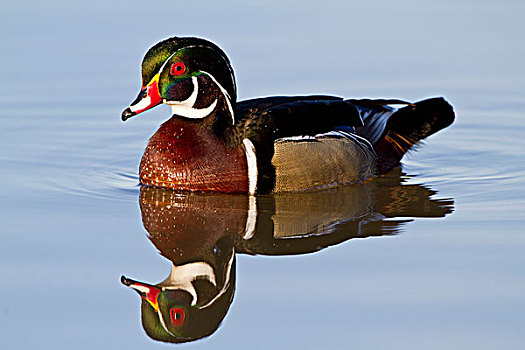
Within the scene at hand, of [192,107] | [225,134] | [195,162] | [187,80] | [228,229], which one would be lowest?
[228,229]

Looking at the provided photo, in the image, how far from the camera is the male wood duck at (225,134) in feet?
27.3

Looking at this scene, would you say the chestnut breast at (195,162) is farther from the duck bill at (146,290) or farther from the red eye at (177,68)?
the duck bill at (146,290)

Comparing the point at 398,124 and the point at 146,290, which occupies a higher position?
the point at 398,124

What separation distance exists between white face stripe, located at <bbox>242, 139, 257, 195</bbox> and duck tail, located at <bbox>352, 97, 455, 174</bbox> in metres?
1.22

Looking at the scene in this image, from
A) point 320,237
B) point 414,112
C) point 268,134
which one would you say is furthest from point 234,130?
point 414,112

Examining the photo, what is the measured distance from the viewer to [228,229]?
7539mm

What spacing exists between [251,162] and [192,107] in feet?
2.23

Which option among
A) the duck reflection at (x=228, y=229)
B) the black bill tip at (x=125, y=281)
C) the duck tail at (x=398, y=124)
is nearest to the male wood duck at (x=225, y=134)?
the duck reflection at (x=228, y=229)

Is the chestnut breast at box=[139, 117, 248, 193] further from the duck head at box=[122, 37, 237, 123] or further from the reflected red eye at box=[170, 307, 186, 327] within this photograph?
the reflected red eye at box=[170, 307, 186, 327]

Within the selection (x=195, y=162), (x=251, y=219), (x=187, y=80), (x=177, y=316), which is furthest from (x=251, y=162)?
(x=177, y=316)

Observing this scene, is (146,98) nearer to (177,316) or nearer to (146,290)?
(146,290)

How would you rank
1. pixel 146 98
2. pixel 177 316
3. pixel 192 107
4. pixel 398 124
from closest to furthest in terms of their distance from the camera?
1. pixel 177 316
2. pixel 146 98
3. pixel 192 107
4. pixel 398 124

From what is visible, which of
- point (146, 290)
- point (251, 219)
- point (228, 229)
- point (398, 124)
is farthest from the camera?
point (398, 124)

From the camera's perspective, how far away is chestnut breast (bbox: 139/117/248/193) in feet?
27.3
